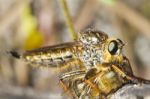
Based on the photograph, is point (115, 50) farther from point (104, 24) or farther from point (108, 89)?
point (104, 24)

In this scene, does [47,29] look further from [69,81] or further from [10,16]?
[69,81]

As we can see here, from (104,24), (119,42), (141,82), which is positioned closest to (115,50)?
(119,42)

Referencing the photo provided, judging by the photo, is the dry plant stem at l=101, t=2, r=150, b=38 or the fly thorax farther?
the dry plant stem at l=101, t=2, r=150, b=38

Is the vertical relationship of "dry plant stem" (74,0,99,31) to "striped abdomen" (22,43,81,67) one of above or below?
above

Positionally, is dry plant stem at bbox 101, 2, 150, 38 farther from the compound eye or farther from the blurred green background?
the compound eye

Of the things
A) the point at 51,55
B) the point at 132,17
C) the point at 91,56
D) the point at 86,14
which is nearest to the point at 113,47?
the point at 91,56

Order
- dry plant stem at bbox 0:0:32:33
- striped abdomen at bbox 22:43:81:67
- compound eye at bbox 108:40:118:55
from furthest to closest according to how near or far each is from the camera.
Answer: dry plant stem at bbox 0:0:32:33 → striped abdomen at bbox 22:43:81:67 → compound eye at bbox 108:40:118:55

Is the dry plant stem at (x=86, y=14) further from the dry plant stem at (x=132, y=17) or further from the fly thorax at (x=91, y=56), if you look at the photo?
the fly thorax at (x=91, y=56)

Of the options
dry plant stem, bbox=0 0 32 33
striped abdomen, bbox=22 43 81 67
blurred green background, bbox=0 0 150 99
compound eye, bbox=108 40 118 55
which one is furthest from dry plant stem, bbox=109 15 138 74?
compound eye, bbox=108 40 118 55
